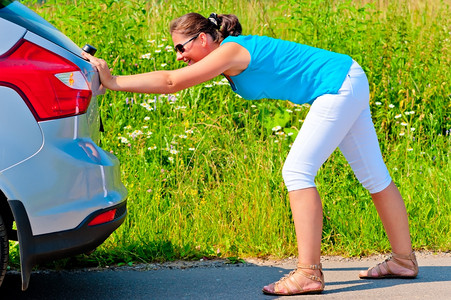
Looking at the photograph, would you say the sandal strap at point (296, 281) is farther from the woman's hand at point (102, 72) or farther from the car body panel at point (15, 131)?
the car body panel at point (15, 131)

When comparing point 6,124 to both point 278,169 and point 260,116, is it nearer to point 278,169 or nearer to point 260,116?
point 278,169

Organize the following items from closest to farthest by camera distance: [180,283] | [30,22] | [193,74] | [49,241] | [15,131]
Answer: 1. [15,131]
2. [49,241]
3. [30,22]
4. [193,74]
5. [180,283]

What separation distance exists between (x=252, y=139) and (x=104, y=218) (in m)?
2.85

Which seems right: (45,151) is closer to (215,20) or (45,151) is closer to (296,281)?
(215,20)

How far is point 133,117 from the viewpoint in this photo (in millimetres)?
6406

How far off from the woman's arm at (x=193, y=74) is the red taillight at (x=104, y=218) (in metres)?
0.65

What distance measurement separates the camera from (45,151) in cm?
310

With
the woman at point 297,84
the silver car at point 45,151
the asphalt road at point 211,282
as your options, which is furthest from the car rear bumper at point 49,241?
the woman at point 297,84

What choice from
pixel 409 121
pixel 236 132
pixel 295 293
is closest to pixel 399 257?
pixel 295 293

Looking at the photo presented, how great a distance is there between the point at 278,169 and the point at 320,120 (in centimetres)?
153

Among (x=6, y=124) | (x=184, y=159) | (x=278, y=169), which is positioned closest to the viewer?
(x=6, y=124)

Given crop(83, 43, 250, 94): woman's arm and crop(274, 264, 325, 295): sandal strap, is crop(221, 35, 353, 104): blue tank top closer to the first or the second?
crop(83, 43, 250, 94): woman's arm

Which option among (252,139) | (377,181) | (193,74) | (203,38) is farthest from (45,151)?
(252,139)

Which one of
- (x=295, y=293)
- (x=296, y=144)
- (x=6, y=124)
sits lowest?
(x=295, y=293)
